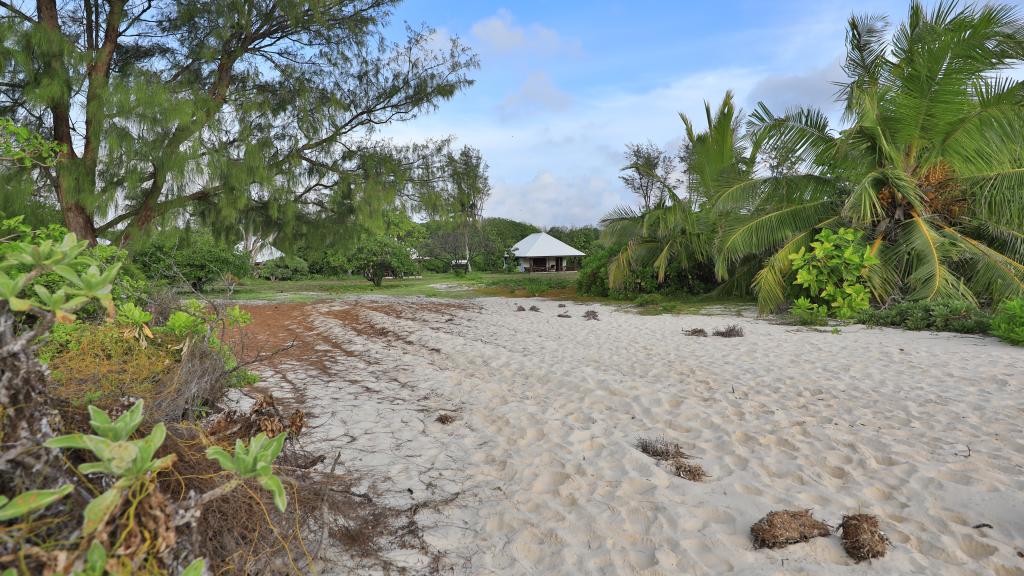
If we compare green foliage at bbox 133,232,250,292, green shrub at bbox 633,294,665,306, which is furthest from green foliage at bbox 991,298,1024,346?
green foliage at bbox 133,232,250,292

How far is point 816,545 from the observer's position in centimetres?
209

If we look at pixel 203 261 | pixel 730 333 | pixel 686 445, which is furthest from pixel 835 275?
pixel 203 261

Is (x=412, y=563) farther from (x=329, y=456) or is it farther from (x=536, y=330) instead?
(x=536, y=330)

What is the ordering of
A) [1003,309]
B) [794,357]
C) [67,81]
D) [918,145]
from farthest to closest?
[918,145]
[67,81]
[1003,309]
[794,357]

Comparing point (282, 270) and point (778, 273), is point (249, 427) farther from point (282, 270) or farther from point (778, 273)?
point (282, 270)

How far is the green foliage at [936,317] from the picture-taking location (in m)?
6.68

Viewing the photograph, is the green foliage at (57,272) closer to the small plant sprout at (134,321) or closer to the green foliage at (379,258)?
the small plant sprout at (134,321)

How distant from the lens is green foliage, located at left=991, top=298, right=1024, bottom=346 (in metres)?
5.61

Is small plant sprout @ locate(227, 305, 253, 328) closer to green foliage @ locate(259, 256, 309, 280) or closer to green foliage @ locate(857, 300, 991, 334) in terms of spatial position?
green foliage @ locate(857, 300, 991, 334)

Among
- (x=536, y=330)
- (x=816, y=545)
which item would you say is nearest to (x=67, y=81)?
(x=536, y=330)

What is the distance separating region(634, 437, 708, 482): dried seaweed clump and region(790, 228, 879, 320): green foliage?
637 cm

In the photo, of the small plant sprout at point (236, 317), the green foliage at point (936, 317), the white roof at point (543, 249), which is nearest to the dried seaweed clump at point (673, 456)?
the small plant sprout at point (236, 317)

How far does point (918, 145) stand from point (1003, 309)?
4.19 m

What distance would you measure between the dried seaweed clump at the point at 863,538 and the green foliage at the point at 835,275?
22.8ft
